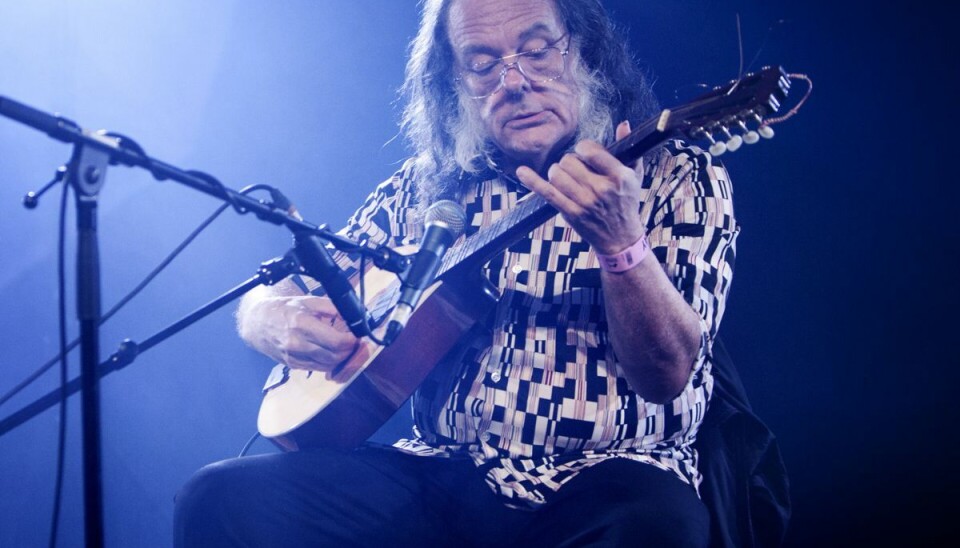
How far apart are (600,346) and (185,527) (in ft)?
3.69

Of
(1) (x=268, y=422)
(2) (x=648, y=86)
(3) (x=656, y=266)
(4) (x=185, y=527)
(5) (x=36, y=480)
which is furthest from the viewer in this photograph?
(5) (x=36, y=480)

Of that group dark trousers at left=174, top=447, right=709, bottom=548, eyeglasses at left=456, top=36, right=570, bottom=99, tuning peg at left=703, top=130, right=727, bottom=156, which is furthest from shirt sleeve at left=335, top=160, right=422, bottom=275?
tuning peg at left=703, top=130, right=727, bottom=156

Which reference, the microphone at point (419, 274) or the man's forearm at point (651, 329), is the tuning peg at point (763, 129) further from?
the microphone at point (419, 274)

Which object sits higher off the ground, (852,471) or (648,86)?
(648,86)

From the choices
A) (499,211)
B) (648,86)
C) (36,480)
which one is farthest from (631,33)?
(36,480)

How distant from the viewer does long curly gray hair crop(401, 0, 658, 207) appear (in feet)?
7.00

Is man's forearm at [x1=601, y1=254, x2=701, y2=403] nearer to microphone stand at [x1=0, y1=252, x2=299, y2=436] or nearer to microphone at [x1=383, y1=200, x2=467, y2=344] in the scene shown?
microphone at [x1=383, y1=200, x2=467, y2=344]

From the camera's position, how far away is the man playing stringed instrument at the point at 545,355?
1.48 metres

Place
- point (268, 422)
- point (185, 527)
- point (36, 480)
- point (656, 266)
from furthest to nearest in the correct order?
1. point (36, 480)
2. point (268, 422)
3. point (185, 527)
4. point (656, 266)

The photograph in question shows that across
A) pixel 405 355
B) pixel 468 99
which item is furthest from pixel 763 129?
pixel 468 99

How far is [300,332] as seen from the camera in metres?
1.93

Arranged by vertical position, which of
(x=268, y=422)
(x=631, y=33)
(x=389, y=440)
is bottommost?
(x=389, y=440)

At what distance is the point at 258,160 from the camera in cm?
287

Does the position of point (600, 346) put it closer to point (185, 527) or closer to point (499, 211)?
point (499, 211)
